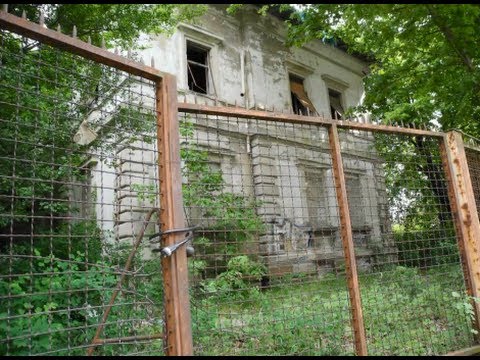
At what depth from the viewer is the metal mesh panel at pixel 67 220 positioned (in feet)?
7.28

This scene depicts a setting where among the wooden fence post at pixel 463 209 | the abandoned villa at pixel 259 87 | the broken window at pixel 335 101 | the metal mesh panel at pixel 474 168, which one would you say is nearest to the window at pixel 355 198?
the abandoned villa at pixel 259 87

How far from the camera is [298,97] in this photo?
14.2 metres

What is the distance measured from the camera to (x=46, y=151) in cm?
601

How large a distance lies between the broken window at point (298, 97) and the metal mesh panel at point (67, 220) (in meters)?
6.65

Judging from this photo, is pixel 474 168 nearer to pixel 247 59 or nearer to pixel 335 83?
pixel 247 59

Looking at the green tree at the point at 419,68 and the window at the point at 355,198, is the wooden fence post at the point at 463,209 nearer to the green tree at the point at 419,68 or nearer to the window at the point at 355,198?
the green tree at the point at 419,68

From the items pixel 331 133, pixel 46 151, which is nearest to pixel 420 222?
pixel 331 133

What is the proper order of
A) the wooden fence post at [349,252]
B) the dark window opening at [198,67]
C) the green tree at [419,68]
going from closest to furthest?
the wooden fence post at [349,252] → the green tree at [419,68] → the dark window opening at [198,67]

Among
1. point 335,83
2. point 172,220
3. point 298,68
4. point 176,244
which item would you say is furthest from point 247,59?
point 176,244

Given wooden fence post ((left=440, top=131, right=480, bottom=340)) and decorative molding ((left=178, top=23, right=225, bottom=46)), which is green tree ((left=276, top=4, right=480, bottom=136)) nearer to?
wooden fence post ((left=440, top=131, right=480, bottom=340))

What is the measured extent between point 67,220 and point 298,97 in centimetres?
1008

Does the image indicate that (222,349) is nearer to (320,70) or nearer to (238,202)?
(238,202)

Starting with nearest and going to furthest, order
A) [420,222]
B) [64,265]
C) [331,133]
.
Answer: [331,133] → [64,265] → [420,222]

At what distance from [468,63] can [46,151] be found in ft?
21.3
